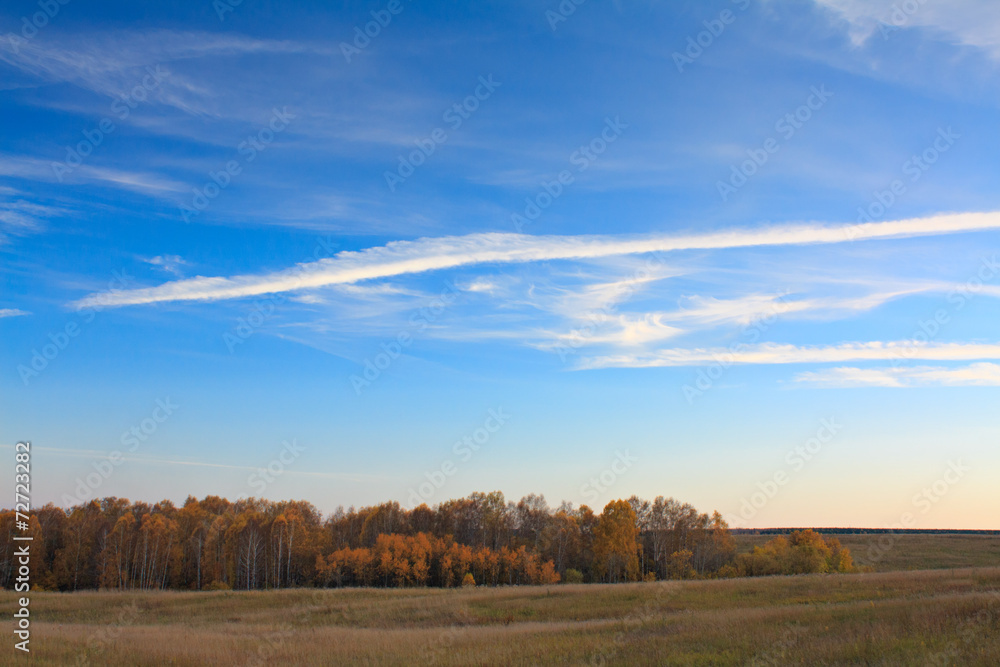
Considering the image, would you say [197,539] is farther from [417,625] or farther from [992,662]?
[992,662]

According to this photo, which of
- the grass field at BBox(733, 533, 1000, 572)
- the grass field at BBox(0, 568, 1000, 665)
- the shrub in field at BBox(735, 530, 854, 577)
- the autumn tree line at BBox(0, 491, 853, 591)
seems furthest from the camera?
the grass field at BBox(733, 533, 1000, 572)

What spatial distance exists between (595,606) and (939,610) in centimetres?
1992

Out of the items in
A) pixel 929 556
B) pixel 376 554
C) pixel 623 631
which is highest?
pixel 623 631

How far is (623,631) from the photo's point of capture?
2255 cm

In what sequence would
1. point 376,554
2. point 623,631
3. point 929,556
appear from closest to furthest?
1. point 623,631
2. point 376,554
3. point 929,556

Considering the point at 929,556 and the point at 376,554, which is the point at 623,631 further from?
the point at 929,556

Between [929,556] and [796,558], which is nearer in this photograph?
[796,558]

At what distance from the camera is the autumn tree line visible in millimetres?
71250

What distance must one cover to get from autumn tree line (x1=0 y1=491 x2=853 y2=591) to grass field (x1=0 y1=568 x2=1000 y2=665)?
33191 millimetres

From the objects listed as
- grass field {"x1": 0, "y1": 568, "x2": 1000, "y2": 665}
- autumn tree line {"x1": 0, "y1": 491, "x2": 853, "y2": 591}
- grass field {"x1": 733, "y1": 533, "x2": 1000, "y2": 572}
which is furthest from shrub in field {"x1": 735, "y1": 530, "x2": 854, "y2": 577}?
grass field {"x1": 0, "y1": 568, "x2": 1000, "y2": 665}

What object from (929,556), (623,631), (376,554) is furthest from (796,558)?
(623,631)

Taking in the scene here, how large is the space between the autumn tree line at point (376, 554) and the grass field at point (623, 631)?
33.2 meters

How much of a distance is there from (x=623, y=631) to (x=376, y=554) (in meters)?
58.8

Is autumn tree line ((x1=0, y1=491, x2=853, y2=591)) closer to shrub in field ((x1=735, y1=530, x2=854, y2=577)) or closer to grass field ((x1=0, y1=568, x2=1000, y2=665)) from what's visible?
shrub in field ((x1=735, y1=530, x2=854, y2=577))
